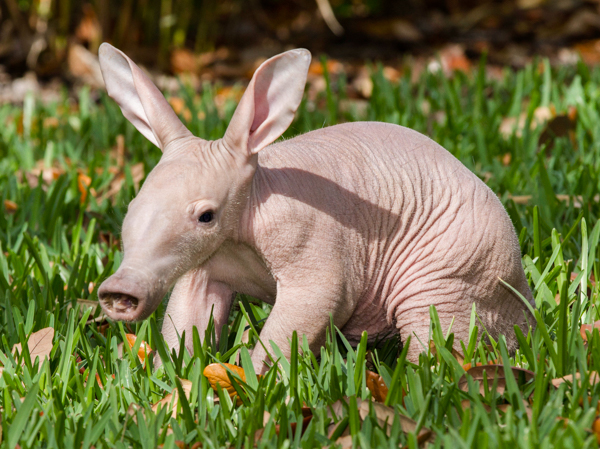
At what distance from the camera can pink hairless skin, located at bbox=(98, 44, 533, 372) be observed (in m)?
2.12

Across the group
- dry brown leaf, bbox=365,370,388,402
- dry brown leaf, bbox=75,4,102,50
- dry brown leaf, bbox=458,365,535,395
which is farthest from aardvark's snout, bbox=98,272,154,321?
dry brown leaf, bbox=75,4,102,50

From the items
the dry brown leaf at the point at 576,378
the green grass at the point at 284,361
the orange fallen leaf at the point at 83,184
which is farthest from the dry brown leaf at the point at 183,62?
the dry brown leaf at the point at 576,378

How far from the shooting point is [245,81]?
7297 mm

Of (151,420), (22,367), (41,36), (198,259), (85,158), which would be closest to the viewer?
(151,420)

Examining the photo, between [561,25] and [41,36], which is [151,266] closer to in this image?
[41,36]

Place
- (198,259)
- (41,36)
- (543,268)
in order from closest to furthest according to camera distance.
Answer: (198,259) → (543,268) → (41,36)

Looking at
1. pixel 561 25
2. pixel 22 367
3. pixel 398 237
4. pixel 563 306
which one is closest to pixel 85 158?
pixel 22 367

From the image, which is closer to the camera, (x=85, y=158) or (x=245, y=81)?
(x=85, y=158)

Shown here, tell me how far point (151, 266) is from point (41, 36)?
19.4 ft

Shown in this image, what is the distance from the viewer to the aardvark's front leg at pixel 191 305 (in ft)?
8.03

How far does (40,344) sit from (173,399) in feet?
1.88

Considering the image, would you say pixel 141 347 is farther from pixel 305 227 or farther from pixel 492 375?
pixel 492 375

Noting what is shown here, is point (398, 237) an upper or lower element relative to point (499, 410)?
upper

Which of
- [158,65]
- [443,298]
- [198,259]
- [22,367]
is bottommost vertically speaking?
[22,367]
